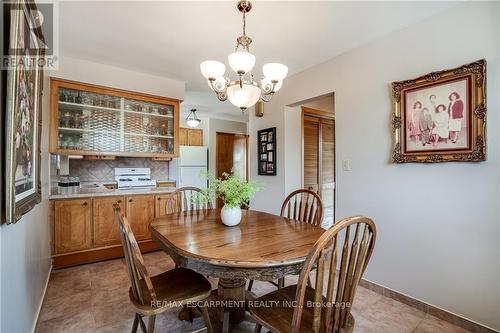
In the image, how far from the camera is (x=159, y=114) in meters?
3.63

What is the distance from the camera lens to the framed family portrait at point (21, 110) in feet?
3.08

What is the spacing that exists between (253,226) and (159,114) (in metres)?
2.58

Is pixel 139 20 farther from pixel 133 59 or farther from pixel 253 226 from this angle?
pixel 253 226

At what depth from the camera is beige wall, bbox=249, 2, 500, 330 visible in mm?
1724

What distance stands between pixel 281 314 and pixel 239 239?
0.43 m

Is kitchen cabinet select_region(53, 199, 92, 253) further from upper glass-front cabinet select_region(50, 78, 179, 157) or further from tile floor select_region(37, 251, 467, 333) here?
upper glass-front cabinet select_region(50, 78, 179, 157)

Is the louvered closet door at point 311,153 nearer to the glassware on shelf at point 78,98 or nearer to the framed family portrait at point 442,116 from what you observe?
the framed family portrait at point 442,116

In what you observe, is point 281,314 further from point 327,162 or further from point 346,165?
point 327,162

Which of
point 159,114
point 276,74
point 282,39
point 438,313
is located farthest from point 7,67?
point 438,313

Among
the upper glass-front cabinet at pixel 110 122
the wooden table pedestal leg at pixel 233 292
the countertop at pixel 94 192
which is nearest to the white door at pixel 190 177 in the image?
the upper glass-front cabinet at pixel 110 122

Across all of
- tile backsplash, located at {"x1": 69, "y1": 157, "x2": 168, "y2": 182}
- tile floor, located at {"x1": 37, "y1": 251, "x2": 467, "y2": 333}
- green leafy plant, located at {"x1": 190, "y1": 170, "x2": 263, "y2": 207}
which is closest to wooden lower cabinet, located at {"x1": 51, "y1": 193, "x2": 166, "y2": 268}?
tile floor, located at {"x1": 37, "y1": 251, "x2": 467, "y2": 333}

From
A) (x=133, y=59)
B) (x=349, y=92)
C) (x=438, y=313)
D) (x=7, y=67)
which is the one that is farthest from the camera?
(x=133, y=59)

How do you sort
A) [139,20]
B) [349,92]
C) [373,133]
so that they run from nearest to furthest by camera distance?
[139,20], [373,133], [349,92]

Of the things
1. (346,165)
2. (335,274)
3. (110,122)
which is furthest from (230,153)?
(335,274)
